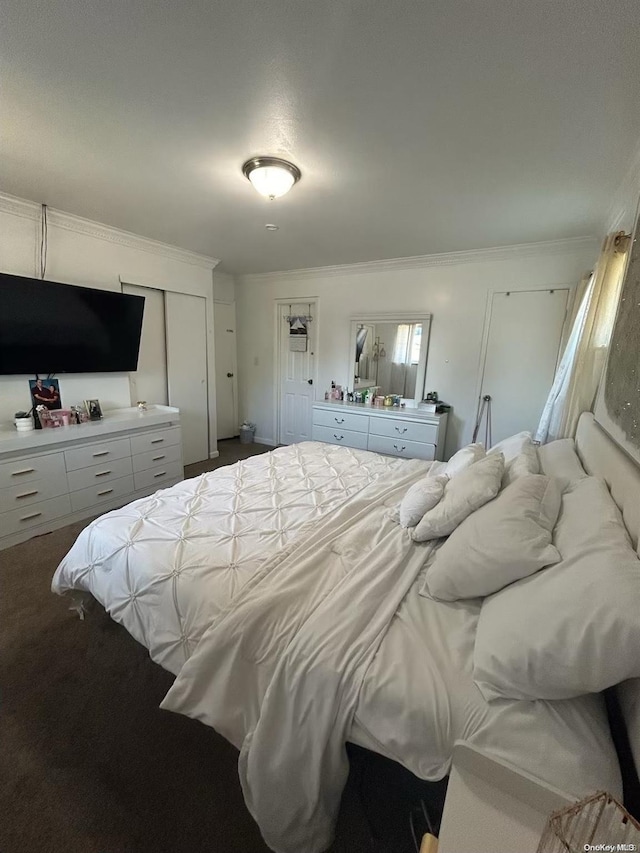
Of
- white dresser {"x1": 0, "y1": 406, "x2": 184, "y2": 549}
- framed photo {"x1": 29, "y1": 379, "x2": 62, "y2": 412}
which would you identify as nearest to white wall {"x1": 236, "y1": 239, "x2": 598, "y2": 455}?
white dresser {"x1": 0, "y1": 406, "x2": 184, "y2": 549}

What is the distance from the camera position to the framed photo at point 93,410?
3.11m

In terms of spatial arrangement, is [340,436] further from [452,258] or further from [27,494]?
[27,494]

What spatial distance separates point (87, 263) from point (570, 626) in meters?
4.01

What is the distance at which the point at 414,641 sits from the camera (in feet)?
3.38

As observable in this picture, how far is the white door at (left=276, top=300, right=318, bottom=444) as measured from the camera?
467 cm

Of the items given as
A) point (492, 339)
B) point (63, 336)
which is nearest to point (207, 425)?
point (63, 336)

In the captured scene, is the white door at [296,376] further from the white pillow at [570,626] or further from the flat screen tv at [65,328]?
the white pillow at [570,626]

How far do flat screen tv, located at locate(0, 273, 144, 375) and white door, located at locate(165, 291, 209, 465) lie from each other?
21.8 inches

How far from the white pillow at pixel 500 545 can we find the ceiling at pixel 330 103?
151cm

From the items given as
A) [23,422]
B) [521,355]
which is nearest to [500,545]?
[521,355]

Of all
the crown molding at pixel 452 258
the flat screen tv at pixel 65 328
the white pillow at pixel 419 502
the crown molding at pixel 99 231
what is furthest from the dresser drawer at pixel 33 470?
the crown molding at pixel 452 258

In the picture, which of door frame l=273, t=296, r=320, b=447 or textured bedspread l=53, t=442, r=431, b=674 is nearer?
textured bedspread l=53, t=442, r=431, b=674

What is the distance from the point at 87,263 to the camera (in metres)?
3.10

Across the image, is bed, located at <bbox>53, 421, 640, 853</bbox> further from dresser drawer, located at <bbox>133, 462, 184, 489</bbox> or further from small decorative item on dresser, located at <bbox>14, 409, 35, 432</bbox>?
dresser drawer, located at <bbox>133, 462, 184, 489</bbox>
